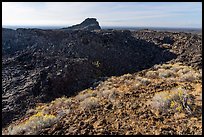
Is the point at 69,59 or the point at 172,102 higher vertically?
the point at 172,102

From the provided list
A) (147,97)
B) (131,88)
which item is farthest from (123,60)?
(147,97)

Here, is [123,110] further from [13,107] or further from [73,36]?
[73,36]

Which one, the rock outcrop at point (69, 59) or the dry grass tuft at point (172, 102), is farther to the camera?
the rock outcrop at point (69, 59)

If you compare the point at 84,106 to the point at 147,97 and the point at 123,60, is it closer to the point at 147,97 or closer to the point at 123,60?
the point at 147,97

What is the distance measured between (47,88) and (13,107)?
233cm

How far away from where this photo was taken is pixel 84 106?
33.4ft

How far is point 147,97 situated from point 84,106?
7.78 feet

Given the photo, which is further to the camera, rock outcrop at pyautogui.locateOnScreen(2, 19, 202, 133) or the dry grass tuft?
rock outcrop at pyautogui.locateOnScreen(2, 19, 202, 133)

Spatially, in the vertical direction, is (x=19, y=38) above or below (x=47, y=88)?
above

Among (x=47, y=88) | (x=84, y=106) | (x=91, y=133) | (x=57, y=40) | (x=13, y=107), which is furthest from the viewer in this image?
(x=57, y=40)

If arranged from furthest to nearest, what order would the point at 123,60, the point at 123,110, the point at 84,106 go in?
the point at 123,60, the point at 84,106, the point at 123,110

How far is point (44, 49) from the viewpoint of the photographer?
2364 centimetres

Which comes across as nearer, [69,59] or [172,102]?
[172,102]

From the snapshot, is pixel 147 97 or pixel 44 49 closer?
pixel 147 97
